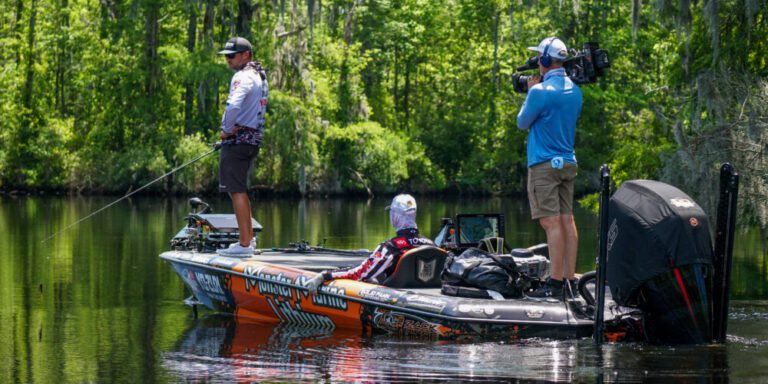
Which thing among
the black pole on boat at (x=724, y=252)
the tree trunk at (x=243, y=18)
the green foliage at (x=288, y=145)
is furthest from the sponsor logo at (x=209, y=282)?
the tree trunk at (x=243, y=18)

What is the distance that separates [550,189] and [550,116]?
0.58 meters

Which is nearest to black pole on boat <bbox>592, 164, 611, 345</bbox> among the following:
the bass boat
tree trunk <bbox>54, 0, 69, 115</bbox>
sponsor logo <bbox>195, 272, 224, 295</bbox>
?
the bass boat

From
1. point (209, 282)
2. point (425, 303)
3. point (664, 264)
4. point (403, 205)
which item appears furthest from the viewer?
point (209, 282)

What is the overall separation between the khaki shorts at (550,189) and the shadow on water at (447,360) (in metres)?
1.10

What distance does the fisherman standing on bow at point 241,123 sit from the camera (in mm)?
11625

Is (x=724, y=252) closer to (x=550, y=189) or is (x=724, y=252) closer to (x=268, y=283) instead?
(x=550, y=189)

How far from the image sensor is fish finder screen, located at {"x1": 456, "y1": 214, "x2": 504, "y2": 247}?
11156 millimetres

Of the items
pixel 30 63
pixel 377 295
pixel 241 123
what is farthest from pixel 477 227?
pixel 30 63

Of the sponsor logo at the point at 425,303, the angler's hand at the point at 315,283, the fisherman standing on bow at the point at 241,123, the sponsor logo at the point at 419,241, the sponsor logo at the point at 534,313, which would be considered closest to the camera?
the sponsor logo at the point at 534,313

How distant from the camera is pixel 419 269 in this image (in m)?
10.5

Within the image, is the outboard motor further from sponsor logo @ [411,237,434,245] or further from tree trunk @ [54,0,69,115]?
tree trunk @ [54,0,69,115]

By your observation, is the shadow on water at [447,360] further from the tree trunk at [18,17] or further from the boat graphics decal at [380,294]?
the tree trunk at [18,17]

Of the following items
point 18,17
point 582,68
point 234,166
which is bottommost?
point 234,166

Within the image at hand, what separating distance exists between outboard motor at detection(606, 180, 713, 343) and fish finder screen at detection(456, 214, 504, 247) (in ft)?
7.44
